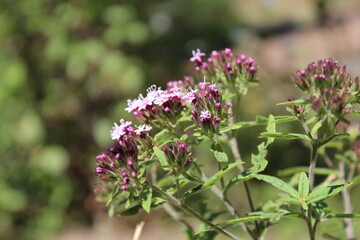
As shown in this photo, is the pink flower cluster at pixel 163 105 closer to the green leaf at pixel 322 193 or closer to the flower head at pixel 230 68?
the flower head at pixel 230 68

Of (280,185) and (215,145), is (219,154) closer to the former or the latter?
(215,145)

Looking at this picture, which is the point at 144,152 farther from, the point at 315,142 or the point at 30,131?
the point at 30,131

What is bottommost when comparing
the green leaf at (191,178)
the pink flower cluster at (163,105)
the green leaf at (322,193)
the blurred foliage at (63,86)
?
the green leaf at (322,193)

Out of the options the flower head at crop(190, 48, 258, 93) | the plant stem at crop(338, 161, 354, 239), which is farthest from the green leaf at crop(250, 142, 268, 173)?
the plant stem at crop(338, 161, 354, 239)

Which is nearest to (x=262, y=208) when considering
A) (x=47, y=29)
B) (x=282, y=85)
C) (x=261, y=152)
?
(x=261, y=152)

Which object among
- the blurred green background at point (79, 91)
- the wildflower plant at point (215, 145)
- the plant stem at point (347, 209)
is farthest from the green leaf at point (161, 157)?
the blurred green background at point (79, 91)
